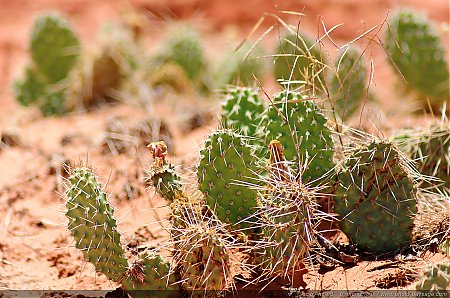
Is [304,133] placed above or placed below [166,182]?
above

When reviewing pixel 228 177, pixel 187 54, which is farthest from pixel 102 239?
pixel 187 54

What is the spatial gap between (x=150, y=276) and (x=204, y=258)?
9.6 inches

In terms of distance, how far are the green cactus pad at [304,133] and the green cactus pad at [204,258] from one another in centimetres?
54

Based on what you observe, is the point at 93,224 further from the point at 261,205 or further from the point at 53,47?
the point at 53,47

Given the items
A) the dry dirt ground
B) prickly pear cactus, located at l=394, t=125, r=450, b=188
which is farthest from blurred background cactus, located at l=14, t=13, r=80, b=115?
prickly pear cactus, located at l=394, t=125, r=450, b=188

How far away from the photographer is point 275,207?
2430 mm

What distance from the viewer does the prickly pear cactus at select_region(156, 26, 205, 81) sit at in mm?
5855

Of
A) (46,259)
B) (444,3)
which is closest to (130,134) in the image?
(46,259)

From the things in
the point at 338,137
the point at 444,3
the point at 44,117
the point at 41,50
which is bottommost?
the point at 338,137

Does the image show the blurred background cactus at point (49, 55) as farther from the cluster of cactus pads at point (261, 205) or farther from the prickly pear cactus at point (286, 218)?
the prickly pear cactus at point (286, 218)

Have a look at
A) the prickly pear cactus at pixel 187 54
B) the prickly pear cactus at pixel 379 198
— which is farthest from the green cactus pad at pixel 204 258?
the prickly pear cactus at pixel 187 54

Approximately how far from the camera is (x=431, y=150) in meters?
3.34

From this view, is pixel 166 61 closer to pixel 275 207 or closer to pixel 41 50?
pixel 41 50

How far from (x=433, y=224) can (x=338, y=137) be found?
523 mm
